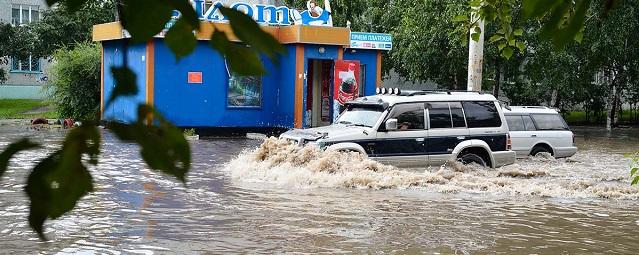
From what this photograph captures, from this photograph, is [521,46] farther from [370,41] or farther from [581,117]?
[581,117]

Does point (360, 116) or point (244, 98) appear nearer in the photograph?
point (360, 116)

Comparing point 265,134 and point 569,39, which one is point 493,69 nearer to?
point 265,134

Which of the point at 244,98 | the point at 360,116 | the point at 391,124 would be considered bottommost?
the point at 391,124

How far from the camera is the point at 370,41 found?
26.3 metres

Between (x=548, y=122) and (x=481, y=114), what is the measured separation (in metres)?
4.44

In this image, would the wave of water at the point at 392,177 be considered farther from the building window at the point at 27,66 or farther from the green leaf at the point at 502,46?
the building window at the point at 27,66

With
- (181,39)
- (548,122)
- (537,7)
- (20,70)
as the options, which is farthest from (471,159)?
(20,70)

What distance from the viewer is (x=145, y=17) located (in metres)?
1.46

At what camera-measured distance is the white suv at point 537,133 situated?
60.8ft

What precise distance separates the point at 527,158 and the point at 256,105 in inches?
389

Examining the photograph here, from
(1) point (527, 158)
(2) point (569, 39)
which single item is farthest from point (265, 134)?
(2) point (569, 39)

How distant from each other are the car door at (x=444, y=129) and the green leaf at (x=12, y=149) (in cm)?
1310

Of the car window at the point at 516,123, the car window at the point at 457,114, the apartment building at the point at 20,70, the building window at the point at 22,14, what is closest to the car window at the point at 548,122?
the car window at the point at 516,123

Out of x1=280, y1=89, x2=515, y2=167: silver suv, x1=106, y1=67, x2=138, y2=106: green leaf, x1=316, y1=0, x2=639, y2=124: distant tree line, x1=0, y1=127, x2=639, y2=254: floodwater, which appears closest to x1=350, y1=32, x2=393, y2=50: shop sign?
x1=316, y1=0, x2=639, y2=124: distant tree line
